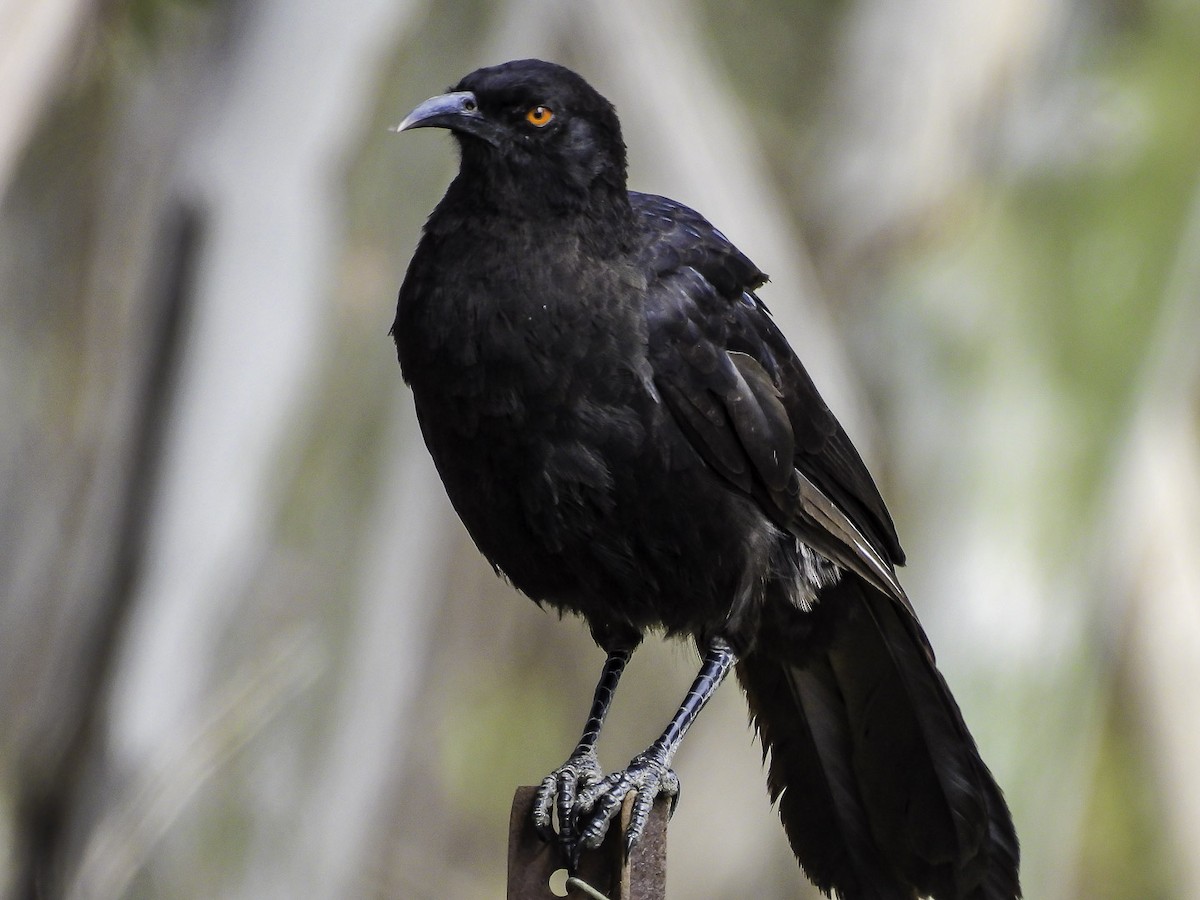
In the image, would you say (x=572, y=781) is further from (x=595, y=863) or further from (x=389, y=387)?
(x=389, y=387)

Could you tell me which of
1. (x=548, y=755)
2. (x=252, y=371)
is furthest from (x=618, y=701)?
(x=252, y=371)

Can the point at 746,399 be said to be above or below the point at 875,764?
above

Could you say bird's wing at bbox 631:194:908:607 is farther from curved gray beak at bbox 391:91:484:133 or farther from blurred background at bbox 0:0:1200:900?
blurred background at bbox 0:0:1200:900

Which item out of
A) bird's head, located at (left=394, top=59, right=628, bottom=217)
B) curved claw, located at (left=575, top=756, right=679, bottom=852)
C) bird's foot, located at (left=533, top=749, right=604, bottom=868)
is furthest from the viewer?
bird's head, located at (left=394, top=59, right=628, bottom=217)

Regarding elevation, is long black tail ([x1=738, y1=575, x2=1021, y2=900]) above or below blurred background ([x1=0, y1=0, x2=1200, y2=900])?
below

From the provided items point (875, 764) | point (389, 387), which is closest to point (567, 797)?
point (875, 764)

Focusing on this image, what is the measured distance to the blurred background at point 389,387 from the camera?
5.78 metres

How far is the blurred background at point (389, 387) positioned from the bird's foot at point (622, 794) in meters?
2.78

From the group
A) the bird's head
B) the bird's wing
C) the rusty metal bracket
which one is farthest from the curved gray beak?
the rusty metal bracket

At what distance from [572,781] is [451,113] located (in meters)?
1.63

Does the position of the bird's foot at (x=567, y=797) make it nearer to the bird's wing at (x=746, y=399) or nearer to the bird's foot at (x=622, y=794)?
the bird's foot at (x=622, y=794)

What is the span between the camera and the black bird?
10.5 feet

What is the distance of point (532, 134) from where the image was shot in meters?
3.38

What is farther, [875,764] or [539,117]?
[875,764]
